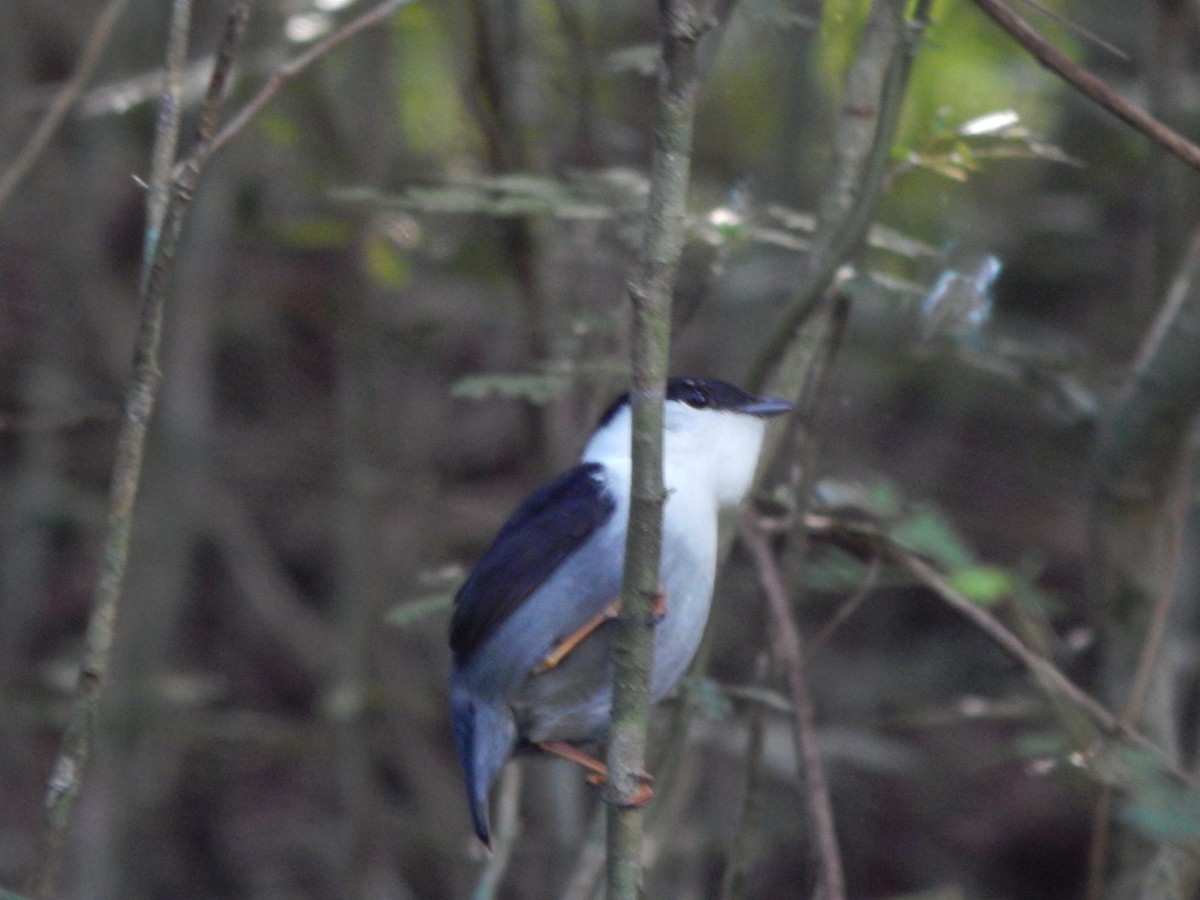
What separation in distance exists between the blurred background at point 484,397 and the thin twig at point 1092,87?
0.49 metres

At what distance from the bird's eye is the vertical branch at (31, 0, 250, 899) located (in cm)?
119

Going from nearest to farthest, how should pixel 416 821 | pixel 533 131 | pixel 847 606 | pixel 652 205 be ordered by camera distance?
pixel 652 205 → pixel 847 606 → pixel 533 131 → pixel 416 821

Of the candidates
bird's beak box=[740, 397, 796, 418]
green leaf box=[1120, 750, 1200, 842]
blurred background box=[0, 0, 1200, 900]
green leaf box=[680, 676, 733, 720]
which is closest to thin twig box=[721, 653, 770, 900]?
blurred background box=[0, 0, 1200, 900]

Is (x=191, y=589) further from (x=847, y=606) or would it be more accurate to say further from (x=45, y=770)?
(x=847, y=606)

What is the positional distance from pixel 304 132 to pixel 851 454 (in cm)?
311

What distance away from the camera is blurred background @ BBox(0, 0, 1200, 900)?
3.88 m

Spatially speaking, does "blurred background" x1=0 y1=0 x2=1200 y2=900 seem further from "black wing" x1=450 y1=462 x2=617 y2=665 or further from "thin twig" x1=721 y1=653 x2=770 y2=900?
"black wing" x1=450 y1=462 x2=617 y2=665

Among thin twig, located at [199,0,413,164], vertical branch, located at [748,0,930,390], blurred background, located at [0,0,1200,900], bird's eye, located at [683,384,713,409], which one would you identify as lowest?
blurred background, located at [0,0,1200,900]

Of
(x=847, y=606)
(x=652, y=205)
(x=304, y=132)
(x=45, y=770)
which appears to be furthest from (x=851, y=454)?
(x=652, y=205)

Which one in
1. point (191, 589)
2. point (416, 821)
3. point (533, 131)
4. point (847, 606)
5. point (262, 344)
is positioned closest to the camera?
point (847, 606)

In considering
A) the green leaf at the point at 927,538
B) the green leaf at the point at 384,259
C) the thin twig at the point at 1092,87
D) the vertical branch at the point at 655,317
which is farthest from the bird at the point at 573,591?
the green leaf at the point at 384,259

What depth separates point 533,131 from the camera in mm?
4699

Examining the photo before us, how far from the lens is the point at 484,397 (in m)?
5.40

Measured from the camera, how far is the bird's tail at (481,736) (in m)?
2.95
